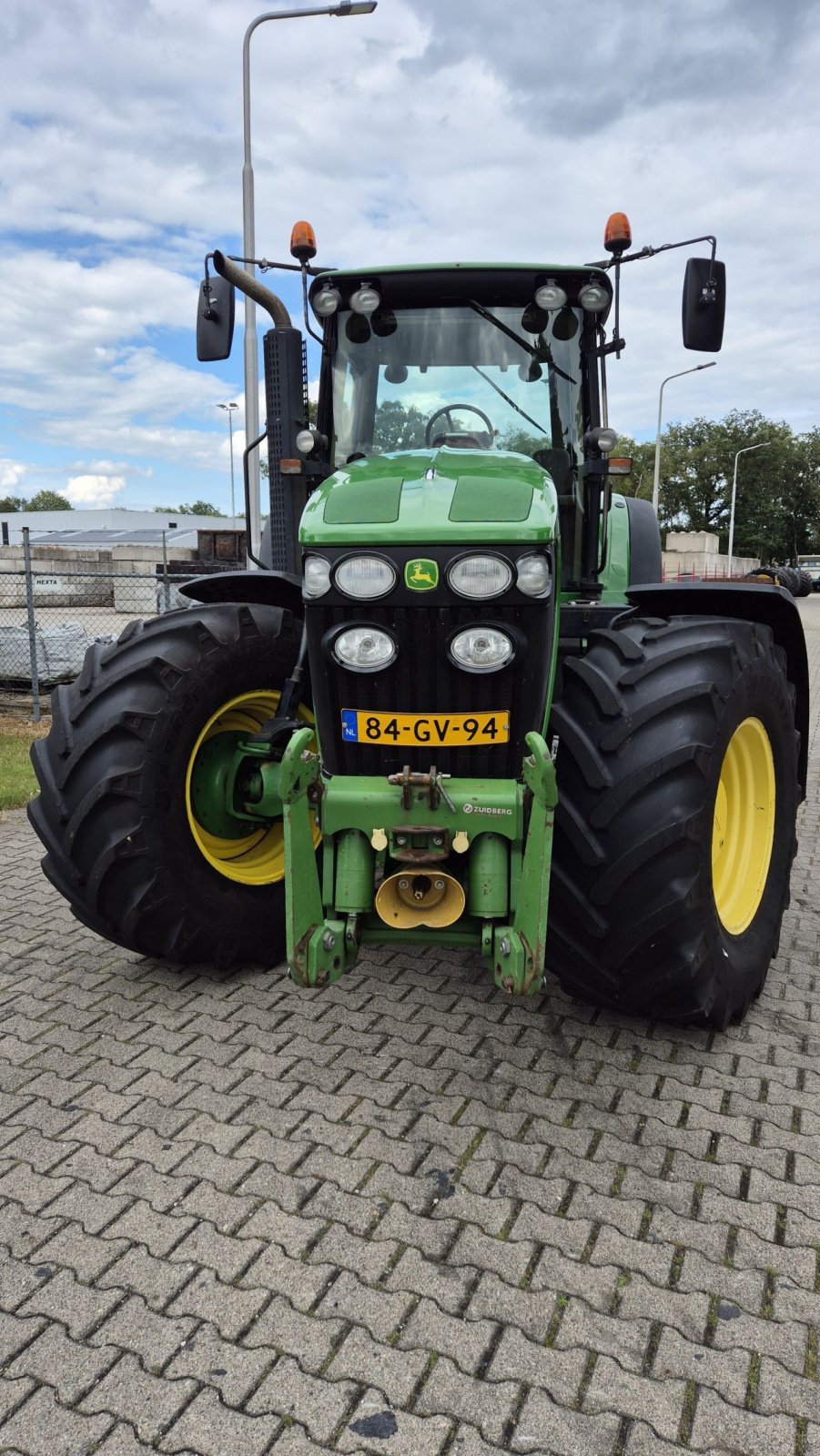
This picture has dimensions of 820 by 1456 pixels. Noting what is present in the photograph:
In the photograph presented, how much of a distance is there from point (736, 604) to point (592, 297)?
1248mm

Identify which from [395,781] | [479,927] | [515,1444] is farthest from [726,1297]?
[395,781]

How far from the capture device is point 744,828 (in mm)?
3762

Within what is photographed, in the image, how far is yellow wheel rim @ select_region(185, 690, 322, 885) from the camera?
3764 millimetres

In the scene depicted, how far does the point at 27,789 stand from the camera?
7023 millimetres

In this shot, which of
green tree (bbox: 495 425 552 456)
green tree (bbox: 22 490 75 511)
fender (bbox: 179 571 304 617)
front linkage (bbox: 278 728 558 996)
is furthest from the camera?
green tree (bbox: 22 490 75 511)

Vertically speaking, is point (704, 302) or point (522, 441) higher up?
point (704, 302)

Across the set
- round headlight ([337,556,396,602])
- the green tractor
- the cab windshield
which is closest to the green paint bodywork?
the green tractor

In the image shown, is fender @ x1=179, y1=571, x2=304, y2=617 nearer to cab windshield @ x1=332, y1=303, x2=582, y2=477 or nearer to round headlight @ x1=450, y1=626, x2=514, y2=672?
cab windshield @ x1=332, y1=303, x2=582, y2=477

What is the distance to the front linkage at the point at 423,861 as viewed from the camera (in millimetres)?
2783

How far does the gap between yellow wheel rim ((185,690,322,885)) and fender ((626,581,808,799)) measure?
137 centimetres

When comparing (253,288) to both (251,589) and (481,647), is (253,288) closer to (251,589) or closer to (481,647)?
(251,589)

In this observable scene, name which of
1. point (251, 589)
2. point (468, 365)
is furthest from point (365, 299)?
point (251, 589)

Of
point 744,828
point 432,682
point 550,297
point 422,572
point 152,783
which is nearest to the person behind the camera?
point 422,572

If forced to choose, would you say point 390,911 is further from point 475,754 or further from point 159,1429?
point 159,1429
